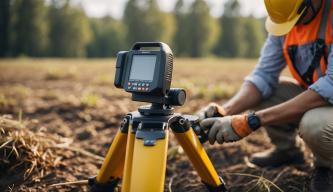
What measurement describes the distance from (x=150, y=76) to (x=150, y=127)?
0.26 meters

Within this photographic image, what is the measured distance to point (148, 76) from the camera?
179 centimetres

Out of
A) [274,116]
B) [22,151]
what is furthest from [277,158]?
[22,151]

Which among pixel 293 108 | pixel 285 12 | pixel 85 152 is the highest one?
pixel 285 12

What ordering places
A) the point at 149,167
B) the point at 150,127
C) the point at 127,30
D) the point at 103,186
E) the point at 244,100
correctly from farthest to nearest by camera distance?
the point at 127,30, the point at 244,100, the point at 103,186, the point at 150,127, the point at 149,167

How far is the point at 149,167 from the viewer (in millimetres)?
1646

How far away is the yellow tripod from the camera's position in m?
1.65

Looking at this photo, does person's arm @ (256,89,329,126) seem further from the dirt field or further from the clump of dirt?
the clump of dirt

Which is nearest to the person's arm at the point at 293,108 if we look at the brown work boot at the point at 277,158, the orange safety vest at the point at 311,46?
the orange safety vest at the point at 311,46

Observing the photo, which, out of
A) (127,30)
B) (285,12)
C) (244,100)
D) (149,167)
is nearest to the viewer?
(149,167)

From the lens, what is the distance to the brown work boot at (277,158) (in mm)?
3049

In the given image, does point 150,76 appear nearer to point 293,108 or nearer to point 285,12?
point 293,108

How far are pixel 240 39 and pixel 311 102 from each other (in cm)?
4637

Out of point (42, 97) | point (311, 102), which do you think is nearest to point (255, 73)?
point (311, 102)

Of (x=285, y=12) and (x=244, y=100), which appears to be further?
(x=244, y=100)
